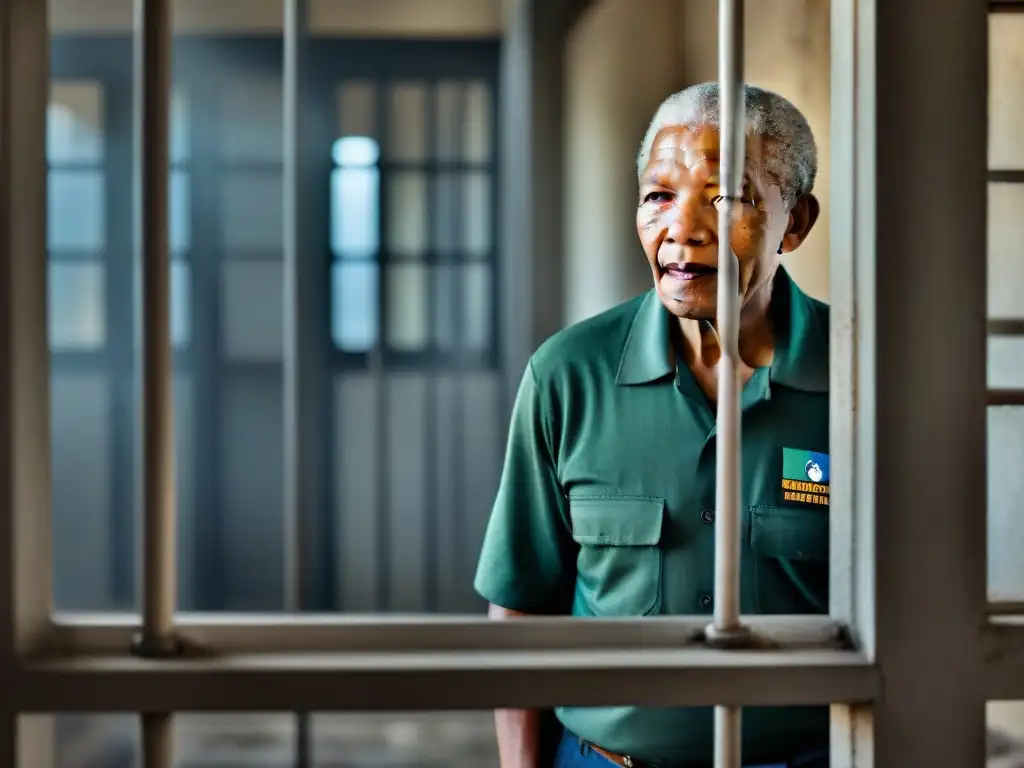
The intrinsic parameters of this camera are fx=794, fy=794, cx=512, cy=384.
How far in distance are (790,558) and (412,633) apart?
0.49 meters

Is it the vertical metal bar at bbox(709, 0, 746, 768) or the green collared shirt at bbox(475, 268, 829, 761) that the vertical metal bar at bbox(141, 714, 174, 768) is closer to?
the vertical metal bar at bbox(709, 0, 746, 768)

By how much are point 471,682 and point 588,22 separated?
8.62ft

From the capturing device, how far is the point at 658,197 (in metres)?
1.04

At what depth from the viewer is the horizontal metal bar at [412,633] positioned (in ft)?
1.98

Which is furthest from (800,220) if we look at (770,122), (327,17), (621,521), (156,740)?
(327,17)

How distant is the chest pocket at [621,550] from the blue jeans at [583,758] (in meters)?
0.18

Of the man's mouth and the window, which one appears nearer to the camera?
the window

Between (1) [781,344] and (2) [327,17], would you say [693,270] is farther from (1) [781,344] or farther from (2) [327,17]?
(2) [327,17]

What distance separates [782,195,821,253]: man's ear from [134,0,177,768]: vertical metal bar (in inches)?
30.6

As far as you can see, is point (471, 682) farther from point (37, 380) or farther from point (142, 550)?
point (37, 380)

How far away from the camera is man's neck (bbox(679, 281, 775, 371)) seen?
1.05 metres

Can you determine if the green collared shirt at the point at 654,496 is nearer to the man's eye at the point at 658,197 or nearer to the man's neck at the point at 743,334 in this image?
the man's neck at the point at 743,334

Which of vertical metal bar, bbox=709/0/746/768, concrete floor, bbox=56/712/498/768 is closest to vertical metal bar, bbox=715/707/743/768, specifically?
vertical metal bar, bbox=709/0/746/768

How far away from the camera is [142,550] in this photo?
0.58m
